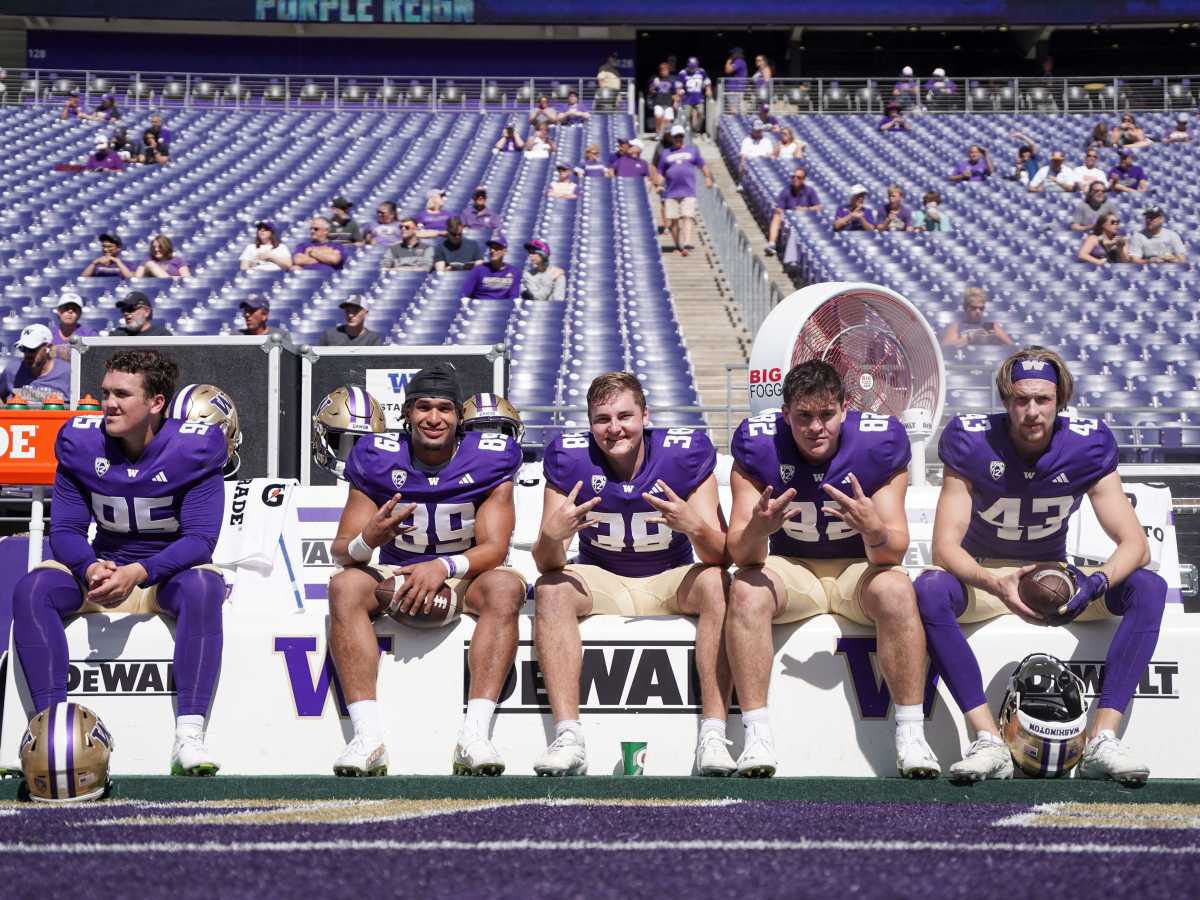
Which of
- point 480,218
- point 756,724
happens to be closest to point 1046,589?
point 756,724

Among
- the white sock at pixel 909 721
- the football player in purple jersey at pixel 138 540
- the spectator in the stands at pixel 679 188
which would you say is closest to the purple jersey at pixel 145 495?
the football player in purple jersey at pixel 138 540

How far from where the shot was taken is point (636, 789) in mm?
4566

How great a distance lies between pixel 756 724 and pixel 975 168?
15.7 metres

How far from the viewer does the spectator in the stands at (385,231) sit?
15586mm

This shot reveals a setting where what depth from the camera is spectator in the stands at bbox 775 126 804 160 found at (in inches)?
791

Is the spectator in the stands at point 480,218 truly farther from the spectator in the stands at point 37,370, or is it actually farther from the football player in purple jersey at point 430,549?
the football player in purple jersey at point 430,549

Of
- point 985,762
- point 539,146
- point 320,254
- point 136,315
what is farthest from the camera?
→ point 539,146

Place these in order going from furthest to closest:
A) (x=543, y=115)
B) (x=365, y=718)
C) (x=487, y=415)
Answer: (x=543, y=115) < (x=487, y=415) < (x=365, y=718)

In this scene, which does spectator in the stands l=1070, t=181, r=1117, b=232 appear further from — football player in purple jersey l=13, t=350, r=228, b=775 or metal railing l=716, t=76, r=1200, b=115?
football player in purple jersey l=13, t=350, r=228, b=775

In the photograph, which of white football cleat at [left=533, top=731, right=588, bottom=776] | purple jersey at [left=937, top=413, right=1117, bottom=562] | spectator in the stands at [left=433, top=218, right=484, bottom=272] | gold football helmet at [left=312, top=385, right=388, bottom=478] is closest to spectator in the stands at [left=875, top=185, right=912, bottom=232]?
spectator in the stands at [left=433, top=218, right=484, bottom=272]

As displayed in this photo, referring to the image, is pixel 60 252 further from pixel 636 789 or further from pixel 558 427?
pixel 636 789

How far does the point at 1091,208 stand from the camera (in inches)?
661

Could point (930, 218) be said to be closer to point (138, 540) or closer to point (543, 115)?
point (543, 115)

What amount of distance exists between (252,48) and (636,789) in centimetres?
2723
